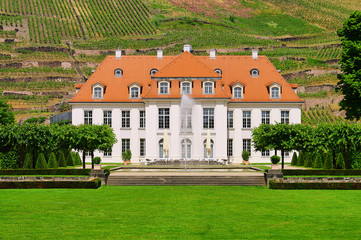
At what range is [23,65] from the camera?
10138cm

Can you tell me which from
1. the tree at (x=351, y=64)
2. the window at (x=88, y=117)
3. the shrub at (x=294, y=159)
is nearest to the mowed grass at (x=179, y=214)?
the tree at (x=351, y=64)

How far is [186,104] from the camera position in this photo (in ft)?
184

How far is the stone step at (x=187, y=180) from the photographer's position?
34.5m

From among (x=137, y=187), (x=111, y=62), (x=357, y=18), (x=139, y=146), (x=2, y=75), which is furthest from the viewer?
(x=2, y=75)

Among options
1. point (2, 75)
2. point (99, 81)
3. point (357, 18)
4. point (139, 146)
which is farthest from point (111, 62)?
point (2, 75)

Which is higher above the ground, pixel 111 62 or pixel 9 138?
pixel 111 62

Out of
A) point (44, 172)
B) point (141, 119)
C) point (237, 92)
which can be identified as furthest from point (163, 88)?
point (44, 172)

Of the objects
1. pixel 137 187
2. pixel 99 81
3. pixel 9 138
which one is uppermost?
pixel 99 81

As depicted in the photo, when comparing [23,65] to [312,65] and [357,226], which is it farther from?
[357,226]

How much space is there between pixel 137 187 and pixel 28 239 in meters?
16.6

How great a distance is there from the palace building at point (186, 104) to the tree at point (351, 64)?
12022 millimetres

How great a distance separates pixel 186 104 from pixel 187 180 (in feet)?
71.6

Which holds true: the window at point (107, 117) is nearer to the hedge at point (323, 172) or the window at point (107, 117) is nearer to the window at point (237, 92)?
the window at point (237, 92)

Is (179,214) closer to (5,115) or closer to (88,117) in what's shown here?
(88,117)
